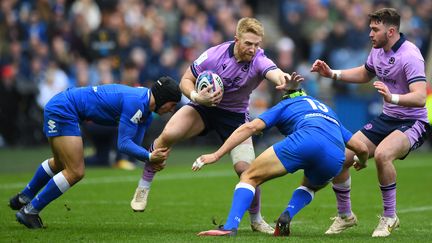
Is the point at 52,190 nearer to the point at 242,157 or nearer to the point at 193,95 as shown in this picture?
the point at 193,95

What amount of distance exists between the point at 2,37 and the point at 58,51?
4.35ft

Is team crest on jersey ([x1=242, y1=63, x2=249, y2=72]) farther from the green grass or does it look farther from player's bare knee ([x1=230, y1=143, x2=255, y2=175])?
the green grass

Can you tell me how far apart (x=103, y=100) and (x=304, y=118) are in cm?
233

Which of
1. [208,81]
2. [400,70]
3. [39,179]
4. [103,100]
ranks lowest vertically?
[39,179]

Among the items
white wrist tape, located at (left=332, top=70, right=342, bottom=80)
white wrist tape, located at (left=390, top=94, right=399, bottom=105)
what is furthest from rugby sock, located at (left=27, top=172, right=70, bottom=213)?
white wrist tape, located at (left=390, top=94, right=399, bottom=105)

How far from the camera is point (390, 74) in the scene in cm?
1091

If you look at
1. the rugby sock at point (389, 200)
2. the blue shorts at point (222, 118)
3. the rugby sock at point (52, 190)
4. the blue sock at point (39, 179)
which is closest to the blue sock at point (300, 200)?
the rugby sock at point (389, 200)

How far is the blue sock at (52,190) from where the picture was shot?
1070 centimetres

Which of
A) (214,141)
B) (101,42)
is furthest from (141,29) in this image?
(214,141)

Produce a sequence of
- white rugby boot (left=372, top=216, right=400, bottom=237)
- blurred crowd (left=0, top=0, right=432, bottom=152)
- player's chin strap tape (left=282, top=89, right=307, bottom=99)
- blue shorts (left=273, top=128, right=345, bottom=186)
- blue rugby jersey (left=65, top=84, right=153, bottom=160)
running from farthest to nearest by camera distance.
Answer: blurred crowd (left=0, top=0, right=432, bottom=152), blue rugby jersey (left=65, top=84, right=153, bottom=160), white rugby boot (left=372, top=216, right=400, bottom=237), player's chin strap tape (left=282, top=89, right=307, bottom=99), blue shorts (left=273, top=128, right=345, bottom=186)

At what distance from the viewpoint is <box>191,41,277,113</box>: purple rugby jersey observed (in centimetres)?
1103

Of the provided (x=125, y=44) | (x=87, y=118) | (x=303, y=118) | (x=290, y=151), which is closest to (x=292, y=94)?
(x=303, y=118)

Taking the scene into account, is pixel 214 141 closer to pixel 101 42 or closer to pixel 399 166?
pixel 101 42

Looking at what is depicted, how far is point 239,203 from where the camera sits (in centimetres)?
971
